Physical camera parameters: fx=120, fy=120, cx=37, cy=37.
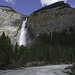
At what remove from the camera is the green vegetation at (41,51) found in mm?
35188

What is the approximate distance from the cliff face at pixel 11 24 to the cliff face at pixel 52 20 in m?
9.08

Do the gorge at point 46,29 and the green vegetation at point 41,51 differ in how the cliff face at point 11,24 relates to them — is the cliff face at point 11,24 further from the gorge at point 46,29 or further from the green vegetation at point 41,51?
the green vegetation at point 41,51

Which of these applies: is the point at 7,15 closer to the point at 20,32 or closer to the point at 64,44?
the point at 20,32

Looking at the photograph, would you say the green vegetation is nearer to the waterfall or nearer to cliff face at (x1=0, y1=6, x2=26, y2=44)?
the waterfall

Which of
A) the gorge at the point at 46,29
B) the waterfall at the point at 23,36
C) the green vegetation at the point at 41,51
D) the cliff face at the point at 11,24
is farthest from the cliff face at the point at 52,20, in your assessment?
the cliff face at the point at 11,24

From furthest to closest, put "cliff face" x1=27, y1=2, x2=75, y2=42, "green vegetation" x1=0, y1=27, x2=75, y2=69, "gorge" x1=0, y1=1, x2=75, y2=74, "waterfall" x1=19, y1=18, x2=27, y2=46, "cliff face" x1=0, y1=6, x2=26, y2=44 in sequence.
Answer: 1. "cliff face" x1=27, y1=2, x2=75, y2=42
2. "cliff face" x1=0, y1=6, x2=26, y2=44
3. "waterfall" x1=19, y1=18, x2=27, y2=46
4. "gorge" x1=0, y1=1, x2=75, y2=74
5. "green vegetation" x1=0, y1=27, x2=75, y2=69

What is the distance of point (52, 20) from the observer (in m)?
91.4

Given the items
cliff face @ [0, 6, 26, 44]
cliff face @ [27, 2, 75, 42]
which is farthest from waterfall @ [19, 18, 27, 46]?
cliff face @ [27, 2, 75, 42]

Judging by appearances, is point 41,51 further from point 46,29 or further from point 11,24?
point 11,24

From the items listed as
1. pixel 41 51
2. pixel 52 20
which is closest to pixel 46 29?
pixel 52 20

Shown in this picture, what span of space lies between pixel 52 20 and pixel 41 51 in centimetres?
3804

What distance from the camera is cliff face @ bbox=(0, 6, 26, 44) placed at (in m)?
84.9

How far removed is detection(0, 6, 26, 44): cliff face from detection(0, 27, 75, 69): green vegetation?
16.3m

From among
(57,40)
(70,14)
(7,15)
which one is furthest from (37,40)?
(7,15)
